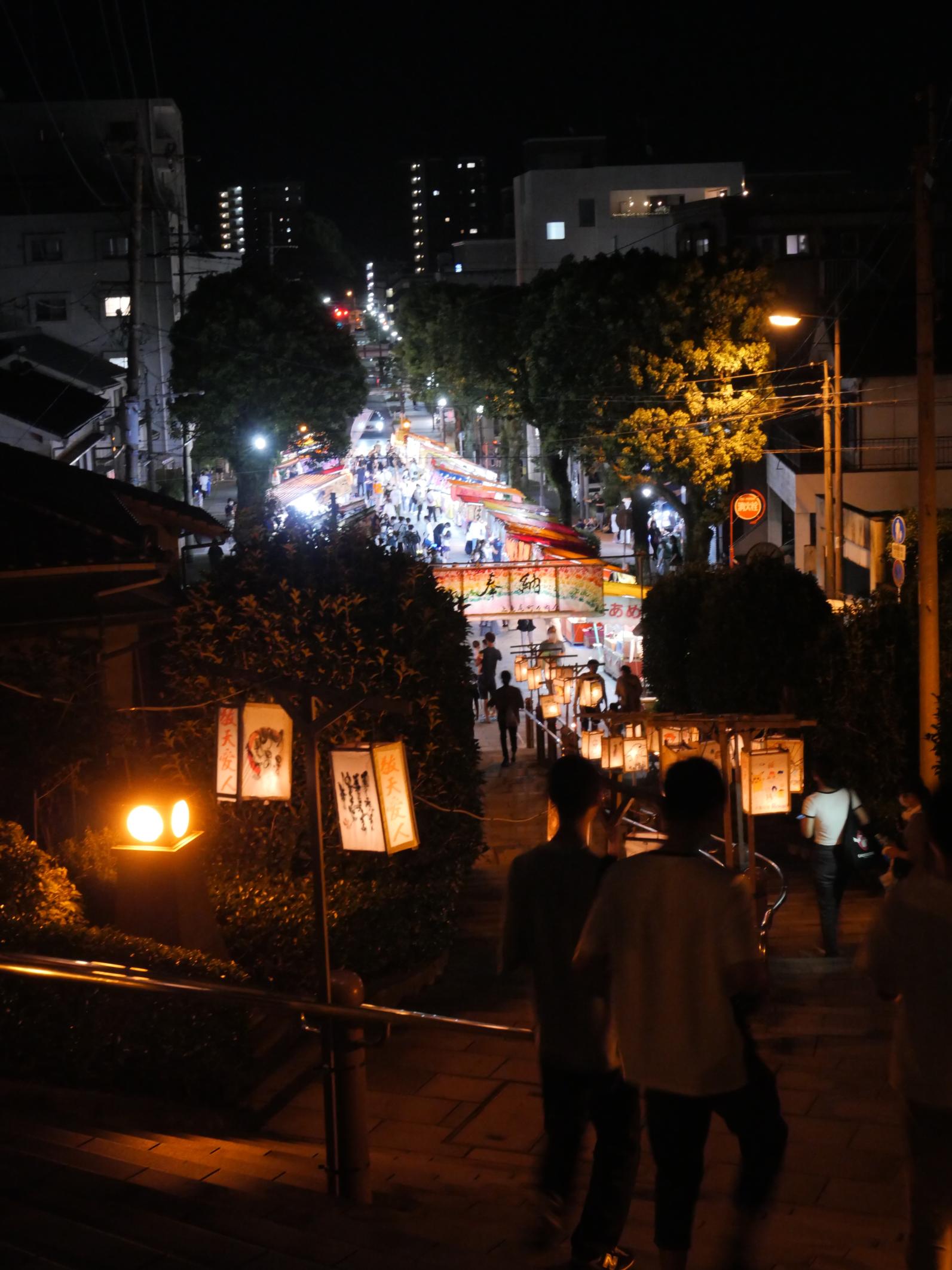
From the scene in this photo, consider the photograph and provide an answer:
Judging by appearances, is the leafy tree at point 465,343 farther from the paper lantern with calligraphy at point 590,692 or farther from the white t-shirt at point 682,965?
the white t-shirt at point 682,965

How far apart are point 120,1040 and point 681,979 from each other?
479 cm

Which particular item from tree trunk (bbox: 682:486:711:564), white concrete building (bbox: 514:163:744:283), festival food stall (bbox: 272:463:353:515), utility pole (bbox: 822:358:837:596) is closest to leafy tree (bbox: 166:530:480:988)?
utility pole (bbox: 822:358:837:596)

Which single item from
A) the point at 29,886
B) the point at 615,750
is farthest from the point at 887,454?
the point at 29,886

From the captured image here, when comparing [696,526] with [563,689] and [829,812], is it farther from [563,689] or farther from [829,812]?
[829,812]

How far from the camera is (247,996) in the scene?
215 inches

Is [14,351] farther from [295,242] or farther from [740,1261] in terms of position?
[295,242]

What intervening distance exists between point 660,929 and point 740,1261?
4.71 ft

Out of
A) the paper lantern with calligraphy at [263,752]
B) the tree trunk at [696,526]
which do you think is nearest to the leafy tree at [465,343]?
the tree trunk at [696,526]

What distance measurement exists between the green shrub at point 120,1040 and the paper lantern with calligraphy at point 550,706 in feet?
46.8

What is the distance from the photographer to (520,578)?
23.0m

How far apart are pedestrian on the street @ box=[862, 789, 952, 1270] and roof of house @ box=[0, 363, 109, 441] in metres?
27.2

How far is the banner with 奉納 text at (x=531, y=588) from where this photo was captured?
2283 cm

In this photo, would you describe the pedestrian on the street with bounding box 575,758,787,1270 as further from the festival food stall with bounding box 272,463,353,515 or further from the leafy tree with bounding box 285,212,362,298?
the leafy tree with bounding box 285,212,362,298

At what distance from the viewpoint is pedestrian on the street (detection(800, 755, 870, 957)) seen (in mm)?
10031
